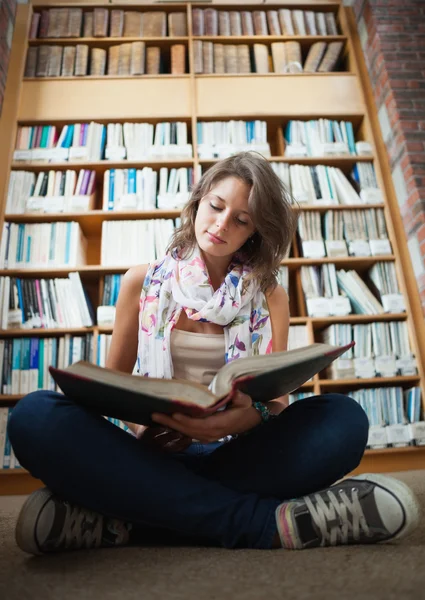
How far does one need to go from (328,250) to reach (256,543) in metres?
1.90

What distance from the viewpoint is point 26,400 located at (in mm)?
752

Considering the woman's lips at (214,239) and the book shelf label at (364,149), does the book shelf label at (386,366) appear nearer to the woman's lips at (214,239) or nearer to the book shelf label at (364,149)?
the book shelf label at (364,149)

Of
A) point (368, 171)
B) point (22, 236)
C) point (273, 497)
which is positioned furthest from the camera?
Answer: point (368, 171)

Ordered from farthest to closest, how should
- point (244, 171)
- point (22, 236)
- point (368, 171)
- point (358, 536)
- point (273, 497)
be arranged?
1. point (368, 171)
2. point (22, 236)
3. point (244, 171)
4. point (273, 497)
5. point (358, 536)

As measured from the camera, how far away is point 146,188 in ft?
8.15

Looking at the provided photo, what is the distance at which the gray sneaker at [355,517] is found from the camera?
0.66 m

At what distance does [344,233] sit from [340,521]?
1.97m

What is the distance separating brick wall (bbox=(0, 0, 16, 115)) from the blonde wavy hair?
1.92m

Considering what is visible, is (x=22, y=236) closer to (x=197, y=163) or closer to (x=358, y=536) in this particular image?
(x=197, y=163)

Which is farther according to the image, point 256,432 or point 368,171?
point 368,171

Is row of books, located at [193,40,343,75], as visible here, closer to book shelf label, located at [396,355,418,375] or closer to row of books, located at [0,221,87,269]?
row of books, located at [0,221,87,269]

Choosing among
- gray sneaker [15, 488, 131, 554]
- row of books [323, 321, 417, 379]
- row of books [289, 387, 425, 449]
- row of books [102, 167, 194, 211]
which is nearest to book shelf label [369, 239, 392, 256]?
row of books [323, 321, 417, 379]

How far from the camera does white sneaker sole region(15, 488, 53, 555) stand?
2.13 feet

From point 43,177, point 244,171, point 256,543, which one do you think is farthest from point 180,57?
point 256,543
